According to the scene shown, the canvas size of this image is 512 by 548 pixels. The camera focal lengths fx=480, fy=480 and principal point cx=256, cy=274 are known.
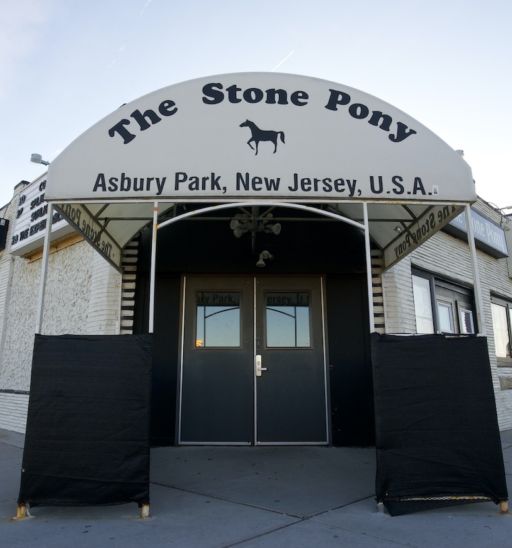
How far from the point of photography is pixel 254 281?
22.3 ft

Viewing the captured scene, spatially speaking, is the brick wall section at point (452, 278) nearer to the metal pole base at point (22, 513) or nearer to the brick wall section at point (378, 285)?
the brick wall section at point (378, 285)

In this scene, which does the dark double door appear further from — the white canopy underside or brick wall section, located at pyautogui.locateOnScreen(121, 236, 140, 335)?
the white canopy underside

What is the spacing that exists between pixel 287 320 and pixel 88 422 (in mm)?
3504

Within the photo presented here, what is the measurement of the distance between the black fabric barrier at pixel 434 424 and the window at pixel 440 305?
3.69 meters

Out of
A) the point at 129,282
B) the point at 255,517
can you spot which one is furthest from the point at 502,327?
the point at 255,517

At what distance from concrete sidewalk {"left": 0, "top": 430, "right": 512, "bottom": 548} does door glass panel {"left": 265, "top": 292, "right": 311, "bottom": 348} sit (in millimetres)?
1803

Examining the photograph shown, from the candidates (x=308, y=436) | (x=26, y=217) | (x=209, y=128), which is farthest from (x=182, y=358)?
(x=26, y=217)

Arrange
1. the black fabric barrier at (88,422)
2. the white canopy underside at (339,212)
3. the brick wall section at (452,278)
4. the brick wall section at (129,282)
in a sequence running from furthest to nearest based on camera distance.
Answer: the brick wall section at (452,278)
the brick wall section at (129,282)
the white canopy underside at (339,212)
the black fabric barrier at (88,422)

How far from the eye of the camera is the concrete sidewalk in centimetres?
328

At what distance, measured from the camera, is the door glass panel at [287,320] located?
21.9ft

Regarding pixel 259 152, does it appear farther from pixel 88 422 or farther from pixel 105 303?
pixel 105 303

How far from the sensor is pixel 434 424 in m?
3.84

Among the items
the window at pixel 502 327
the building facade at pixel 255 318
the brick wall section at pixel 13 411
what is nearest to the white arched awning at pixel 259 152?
the building facade at pixel 255 318

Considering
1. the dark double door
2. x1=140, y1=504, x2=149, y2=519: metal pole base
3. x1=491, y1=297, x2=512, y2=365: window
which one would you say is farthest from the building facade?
x1=491, y1=297, x2=512, y2=365: window
